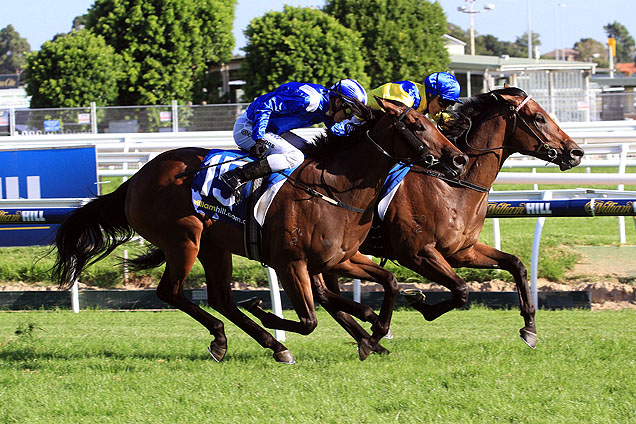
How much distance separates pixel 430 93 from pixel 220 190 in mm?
1636

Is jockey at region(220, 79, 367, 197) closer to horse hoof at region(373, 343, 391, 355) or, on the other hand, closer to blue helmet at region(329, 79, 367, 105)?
blue helmet at region(329, 79, 367, 105)

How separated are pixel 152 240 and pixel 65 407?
1.55m

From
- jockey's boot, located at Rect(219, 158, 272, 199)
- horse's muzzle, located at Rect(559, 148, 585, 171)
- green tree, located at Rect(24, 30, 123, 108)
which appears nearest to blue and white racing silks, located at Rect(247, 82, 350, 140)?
jockey's boot, located at Rect(219, 158, 272, 199)

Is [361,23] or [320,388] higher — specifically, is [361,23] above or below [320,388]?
above

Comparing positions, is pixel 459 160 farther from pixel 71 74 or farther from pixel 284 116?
pixel 71 74

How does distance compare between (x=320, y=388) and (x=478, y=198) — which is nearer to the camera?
(x=320, y=388)

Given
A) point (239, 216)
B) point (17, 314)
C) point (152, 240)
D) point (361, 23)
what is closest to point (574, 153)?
point (239, 216)

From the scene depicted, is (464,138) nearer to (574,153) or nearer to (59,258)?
(574,153)

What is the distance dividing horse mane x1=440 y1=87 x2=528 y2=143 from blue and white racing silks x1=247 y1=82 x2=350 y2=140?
1.04 meters

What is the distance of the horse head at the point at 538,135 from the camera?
5570 mm

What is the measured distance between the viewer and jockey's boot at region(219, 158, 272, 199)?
503cm

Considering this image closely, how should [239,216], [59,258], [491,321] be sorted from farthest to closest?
[491,321], [59,258], [239,216]

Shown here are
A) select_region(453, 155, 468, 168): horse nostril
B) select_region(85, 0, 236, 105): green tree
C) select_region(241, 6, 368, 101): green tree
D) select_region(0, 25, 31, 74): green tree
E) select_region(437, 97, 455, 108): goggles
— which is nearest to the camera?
select_region(453, 155, 468, 168): horse nostril

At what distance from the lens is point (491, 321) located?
679 centimetres
